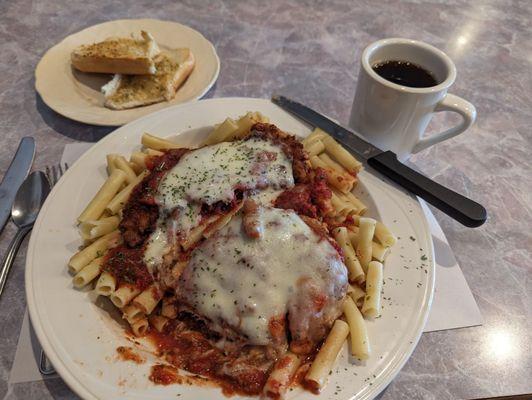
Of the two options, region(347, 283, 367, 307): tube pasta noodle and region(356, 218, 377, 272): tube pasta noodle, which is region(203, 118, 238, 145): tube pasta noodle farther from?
region(347, 283, 367, 307): tube pasta noodle

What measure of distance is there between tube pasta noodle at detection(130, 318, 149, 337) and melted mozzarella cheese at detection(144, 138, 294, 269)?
0.80 ft

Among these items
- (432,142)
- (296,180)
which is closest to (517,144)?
(432,142)

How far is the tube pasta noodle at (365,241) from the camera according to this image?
6.62 feet

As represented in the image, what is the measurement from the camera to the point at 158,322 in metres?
1.92

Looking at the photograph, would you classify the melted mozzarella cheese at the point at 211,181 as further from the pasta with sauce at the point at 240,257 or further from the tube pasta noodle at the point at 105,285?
the tube pasta noodle at the point at 105,285

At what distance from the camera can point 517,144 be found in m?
3.15

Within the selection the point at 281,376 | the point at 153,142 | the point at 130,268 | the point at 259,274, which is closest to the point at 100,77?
the point at 153,142

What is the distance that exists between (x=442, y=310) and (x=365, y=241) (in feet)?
1.71

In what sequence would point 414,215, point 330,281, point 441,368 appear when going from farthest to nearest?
1. point 414,215
2. point 441,368
3. point 330,281

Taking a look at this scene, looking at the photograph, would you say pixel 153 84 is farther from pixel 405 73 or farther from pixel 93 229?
pixel 405 73

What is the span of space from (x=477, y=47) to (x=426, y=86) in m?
2.15

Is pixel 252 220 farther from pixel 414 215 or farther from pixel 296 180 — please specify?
pixel 414 215

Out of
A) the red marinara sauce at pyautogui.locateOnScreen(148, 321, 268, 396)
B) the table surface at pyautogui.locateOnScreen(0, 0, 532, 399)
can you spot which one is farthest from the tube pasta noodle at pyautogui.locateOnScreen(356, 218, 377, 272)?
the red marinara sauce at pyautogui.locateOnScreen(148, 321, 268, 396)

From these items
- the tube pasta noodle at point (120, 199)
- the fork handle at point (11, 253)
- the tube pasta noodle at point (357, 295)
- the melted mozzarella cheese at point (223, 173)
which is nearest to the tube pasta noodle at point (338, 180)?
the melted mozzarella cheese at point (223, 173)
